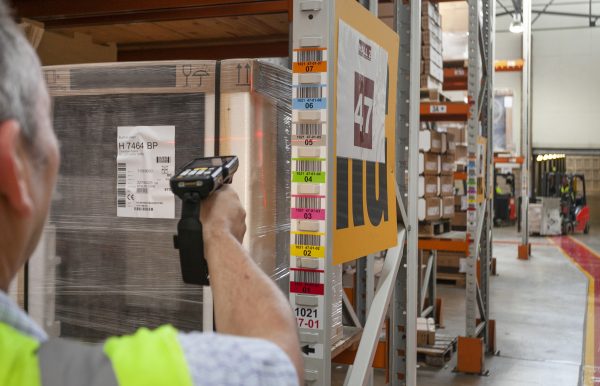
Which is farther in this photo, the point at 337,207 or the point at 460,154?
the point at 460,154

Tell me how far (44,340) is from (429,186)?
232 inches

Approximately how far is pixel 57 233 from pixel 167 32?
1799mm

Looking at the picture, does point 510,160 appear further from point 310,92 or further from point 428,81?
point 310,92

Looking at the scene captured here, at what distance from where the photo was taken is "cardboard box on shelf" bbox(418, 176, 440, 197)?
6.30 meters

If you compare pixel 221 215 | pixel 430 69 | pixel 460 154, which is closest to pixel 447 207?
pixel 460 154

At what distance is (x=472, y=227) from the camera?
6078mm

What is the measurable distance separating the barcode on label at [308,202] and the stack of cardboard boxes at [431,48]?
184 inches

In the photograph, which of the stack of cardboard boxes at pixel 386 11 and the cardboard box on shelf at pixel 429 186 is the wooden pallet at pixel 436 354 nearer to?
the cardboard box on shelf at pixel 429 186

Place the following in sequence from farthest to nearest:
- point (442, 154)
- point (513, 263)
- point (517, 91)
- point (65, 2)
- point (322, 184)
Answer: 1. point (517, 91)
2. point (513, 263)
3. point (442, 154)
4. point (65, 2)
5. point (322, 184)

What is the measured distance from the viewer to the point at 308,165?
205 centimetres

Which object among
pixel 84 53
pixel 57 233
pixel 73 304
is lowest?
pixel 73 304

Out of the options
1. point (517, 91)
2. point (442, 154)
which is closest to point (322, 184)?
point (442, 154)

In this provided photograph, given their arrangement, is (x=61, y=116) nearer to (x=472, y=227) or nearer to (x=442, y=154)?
(x=472, y=227)

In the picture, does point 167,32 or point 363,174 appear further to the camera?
point 167,32
